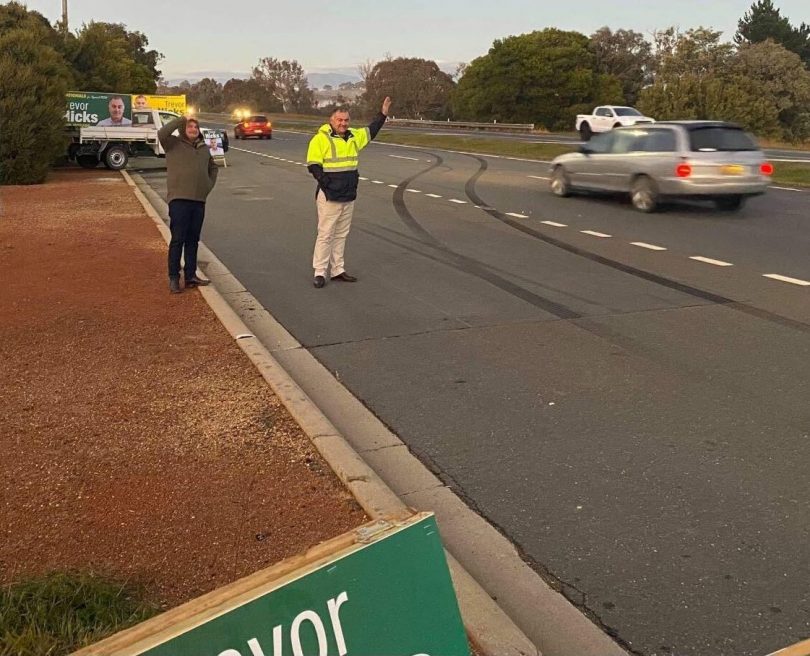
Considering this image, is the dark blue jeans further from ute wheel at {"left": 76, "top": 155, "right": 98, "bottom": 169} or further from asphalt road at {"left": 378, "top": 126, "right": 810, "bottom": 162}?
asphalt road at {"left": 378, "top": 126, "right": 810, "bottom": 162}

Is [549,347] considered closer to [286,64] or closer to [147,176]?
[147,176]

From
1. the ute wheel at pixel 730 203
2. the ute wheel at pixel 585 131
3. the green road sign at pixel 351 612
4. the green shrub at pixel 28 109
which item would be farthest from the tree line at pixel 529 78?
the green road sign at pixel 351 612

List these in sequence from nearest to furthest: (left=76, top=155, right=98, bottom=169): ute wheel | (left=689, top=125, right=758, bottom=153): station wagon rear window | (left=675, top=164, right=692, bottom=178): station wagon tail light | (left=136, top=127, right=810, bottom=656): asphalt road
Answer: (left=136, top=127, right=810, bottom=656): asphalt road < (left=675, top=164, right=692, bottom=178): station wagon tail light < (left=689, top=125, right=758, bottom=153): station wagon rear window < (left=76, top=155, right=98, bottom=169): ute wheel

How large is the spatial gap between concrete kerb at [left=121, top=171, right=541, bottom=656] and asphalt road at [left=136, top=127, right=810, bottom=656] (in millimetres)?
456

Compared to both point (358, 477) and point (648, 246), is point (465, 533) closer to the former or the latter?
point (358, 477)

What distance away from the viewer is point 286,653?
177 centimetres

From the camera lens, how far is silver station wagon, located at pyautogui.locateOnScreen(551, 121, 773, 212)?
1387 centimetres

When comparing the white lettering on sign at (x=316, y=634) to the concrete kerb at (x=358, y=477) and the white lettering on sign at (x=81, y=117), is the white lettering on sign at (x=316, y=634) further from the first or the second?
the white lettering on sign at (x=81, y=117)

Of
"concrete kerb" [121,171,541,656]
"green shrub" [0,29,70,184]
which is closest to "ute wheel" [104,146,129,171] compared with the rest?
"green shrub" [0,29,70,184]

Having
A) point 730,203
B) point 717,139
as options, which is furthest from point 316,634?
point 730,203

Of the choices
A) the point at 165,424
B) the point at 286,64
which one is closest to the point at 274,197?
the point at 165,424

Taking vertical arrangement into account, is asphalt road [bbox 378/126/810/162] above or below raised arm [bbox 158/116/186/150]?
above

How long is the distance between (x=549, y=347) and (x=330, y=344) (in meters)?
1.78

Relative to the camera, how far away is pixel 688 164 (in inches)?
544
